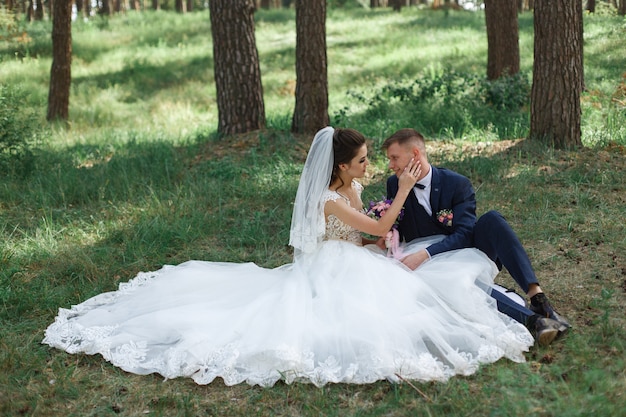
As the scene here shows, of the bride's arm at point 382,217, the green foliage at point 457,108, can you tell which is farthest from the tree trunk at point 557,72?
the bride's arm at point 382,217

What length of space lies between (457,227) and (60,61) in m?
11.4

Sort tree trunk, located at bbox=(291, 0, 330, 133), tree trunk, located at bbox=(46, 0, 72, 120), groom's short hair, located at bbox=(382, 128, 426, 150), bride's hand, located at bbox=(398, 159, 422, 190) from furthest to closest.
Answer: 1. tree trunk, located at bbox=(46, 0, 72, 120)
2. tree trunk, located at bbox=(291, 0, 330, 133)
3. groom's short hair, located at bbox=(382, 128, 426, 150)
4. bride's hand, located at bbox=(398, 159, 422, 190)

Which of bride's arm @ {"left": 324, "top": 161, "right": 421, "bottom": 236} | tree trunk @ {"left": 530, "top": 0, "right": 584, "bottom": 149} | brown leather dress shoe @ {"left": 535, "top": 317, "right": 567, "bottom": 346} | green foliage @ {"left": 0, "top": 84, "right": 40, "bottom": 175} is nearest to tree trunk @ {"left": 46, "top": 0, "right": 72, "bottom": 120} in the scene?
green foliage @ {"left": 0, "top": 84, "right": 40, "bottom": 175}

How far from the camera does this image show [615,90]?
11.7 metres

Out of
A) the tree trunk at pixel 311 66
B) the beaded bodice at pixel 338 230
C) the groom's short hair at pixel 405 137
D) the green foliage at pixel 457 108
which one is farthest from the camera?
the green foliage at pixel 457 108

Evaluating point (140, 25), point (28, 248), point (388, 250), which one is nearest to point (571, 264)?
point (388, 250)

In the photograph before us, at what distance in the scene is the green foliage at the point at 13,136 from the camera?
30.8ft

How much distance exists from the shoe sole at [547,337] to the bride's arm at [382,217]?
1296mm

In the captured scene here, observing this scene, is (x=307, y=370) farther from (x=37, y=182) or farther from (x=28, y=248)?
(x=37, y=182)

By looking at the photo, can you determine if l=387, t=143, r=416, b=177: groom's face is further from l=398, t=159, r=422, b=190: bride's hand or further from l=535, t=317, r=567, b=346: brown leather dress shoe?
l=535, t=317, r=567, b=346: brown leather dress shoe

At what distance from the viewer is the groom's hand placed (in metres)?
5.04

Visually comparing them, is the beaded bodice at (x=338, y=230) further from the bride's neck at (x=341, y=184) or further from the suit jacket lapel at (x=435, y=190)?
the suit jacket lapel at (x=435, y=190)

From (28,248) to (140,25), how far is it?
799 inches

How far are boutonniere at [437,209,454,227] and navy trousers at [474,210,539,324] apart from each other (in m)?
0.26
